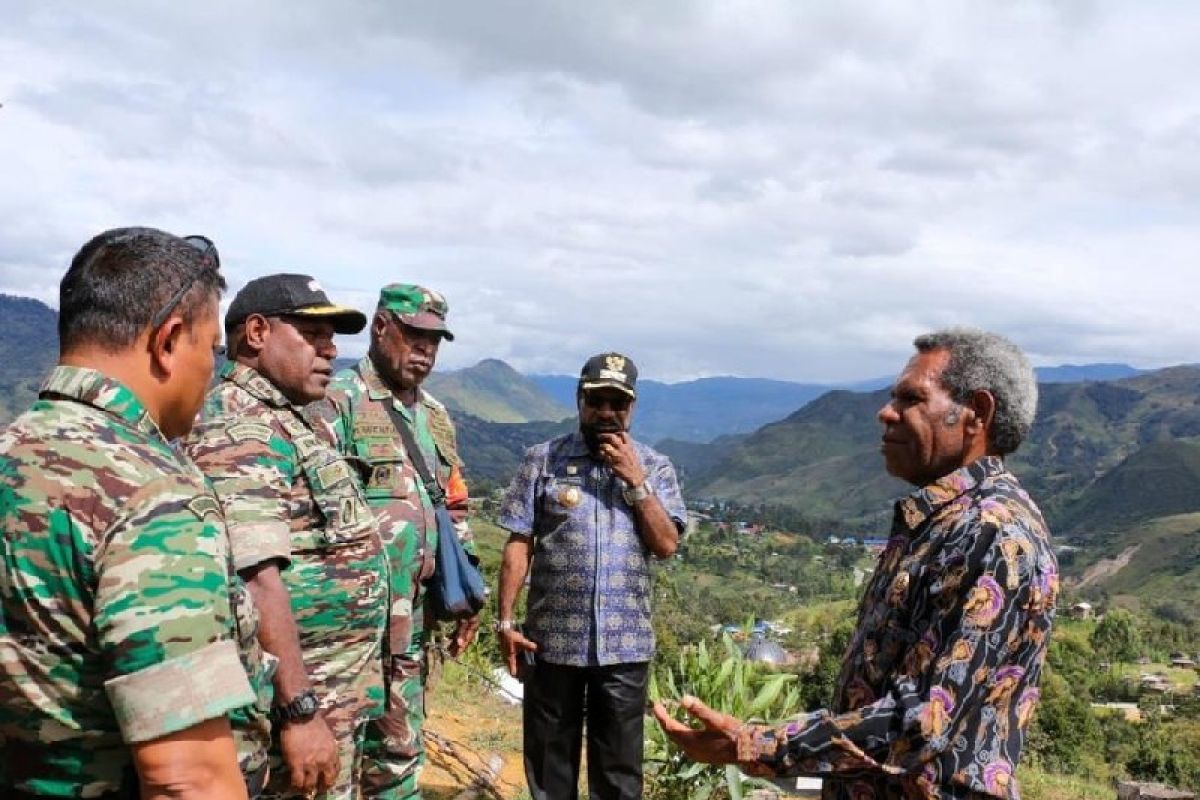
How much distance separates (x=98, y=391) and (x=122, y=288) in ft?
0.62

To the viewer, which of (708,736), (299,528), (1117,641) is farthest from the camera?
(1117,641)

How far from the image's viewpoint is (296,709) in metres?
2.58

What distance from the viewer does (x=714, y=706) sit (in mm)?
4887

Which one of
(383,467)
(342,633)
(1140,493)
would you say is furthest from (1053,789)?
(1140,493)

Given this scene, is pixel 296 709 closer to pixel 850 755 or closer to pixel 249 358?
pixel 249 358

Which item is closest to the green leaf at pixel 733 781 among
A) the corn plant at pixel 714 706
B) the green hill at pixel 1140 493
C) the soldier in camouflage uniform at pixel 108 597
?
the corn plant at pixel 714 706

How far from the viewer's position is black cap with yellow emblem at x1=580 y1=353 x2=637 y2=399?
4102mm

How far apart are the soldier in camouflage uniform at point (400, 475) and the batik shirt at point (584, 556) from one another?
0.34 m

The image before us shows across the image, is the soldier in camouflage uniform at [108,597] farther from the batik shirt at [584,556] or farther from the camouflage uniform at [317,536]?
the batik shirt at [584,556]

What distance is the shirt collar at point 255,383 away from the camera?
2.87 metres

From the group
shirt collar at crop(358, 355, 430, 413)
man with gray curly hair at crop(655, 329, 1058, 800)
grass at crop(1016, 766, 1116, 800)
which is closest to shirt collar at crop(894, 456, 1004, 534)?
man with gray curly hair at crop(655, 329, 1058, 800)

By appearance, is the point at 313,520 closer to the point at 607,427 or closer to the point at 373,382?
the point at 373,382

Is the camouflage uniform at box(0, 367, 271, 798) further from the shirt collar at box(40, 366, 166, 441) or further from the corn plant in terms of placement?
the corn plant

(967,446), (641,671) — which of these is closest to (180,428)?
(967,446)
